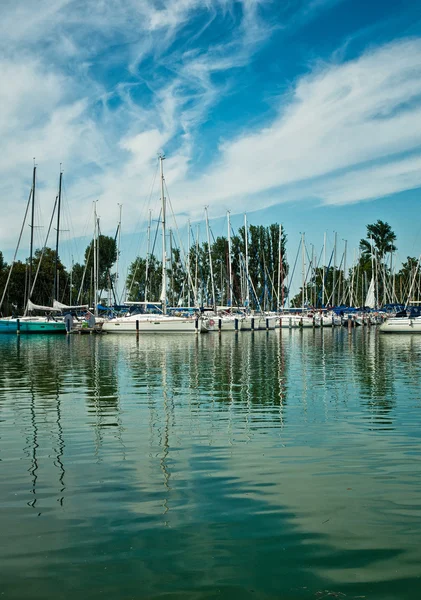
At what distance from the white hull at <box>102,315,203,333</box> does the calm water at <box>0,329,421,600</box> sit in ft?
159

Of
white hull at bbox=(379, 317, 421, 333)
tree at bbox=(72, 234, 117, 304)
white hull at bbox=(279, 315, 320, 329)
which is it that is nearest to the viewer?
white hull at bbox=(379, 317, 421, 333)

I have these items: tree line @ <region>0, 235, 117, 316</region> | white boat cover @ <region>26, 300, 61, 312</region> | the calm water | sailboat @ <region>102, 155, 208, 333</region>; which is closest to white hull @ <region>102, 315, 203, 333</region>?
sailboat @ <region>102, 155, 208, 333</region>

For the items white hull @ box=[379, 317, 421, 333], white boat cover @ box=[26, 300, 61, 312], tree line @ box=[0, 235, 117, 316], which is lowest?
white hull @ box=[379, 317, 421, 333]

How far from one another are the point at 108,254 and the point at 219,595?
121 meters

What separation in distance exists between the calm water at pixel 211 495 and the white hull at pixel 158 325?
48448 millimetres

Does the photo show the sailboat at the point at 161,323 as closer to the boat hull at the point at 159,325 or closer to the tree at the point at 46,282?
the boat hull at the point at 159,325

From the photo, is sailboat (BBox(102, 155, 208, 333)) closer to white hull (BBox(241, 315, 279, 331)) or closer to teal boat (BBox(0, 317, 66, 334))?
teal boat (BBox(0, 317, 66, 334))

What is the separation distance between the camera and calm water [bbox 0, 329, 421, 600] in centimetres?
563

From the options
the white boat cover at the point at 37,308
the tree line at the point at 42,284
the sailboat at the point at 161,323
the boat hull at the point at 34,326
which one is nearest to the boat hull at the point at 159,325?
the sailboat at the point at 161,323

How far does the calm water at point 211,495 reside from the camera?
222 inches

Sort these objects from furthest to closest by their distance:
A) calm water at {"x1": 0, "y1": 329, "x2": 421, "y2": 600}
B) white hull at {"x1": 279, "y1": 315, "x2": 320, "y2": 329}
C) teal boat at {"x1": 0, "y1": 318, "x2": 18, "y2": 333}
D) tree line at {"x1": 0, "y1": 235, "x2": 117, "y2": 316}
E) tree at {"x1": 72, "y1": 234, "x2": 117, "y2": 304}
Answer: tree at {"x1": 72, "y1": 234, "x2": 117, "y2": 304}
tree line at {"x1": 0, "y1": 235, "x2": 117, "y2": 316}
white hull at {"x1": 279, "y1": 315, "x2": 320, "y2": 329}
teal boat at {"x1": 0, "y1": 318, "x2": 18, "y2": 333}
calm water at {"x1": 0, "y1": 329, "x2": 421, "y2": 600}

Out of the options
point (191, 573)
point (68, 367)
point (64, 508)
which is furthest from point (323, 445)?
point (68, 367)

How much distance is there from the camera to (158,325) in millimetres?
68062

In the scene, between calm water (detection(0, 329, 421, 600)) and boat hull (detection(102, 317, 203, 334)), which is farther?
boat hull (detection(102, 317, 203, 334))
